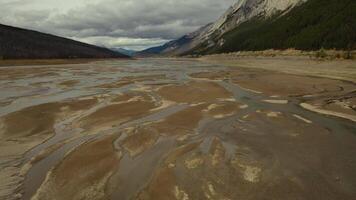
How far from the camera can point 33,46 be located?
119062mm

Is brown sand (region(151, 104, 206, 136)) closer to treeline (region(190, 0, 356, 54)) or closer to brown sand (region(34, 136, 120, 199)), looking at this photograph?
brown sand (region(34, 136, 120, 199))

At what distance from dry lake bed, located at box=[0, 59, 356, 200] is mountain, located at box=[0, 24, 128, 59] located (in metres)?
91.1

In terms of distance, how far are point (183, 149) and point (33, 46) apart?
4742 inches

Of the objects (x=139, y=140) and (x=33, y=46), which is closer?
(x=139, y=140)

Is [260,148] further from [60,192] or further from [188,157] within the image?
[60,192]

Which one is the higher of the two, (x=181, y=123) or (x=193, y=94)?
(x=181, y=123)

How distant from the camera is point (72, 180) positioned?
9.58 m

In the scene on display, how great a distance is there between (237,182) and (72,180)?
4627 millimetres

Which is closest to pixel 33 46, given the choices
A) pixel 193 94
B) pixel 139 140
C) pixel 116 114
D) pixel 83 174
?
pixel 193 94

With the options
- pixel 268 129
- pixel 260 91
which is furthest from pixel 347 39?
pixel 268 129

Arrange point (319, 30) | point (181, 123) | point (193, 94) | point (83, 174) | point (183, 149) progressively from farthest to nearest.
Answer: point (319, 30), point (193, 94), point (181, 123), point (183, 149), point (83, 174)

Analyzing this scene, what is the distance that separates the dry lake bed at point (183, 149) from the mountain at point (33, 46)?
91.1m

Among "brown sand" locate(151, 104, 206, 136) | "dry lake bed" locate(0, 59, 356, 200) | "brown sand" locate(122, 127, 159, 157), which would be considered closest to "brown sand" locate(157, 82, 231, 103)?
"dry lake bed" locate(0, 59, 356, 200)

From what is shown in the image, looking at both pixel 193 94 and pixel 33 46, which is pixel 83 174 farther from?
pixel 33 46
